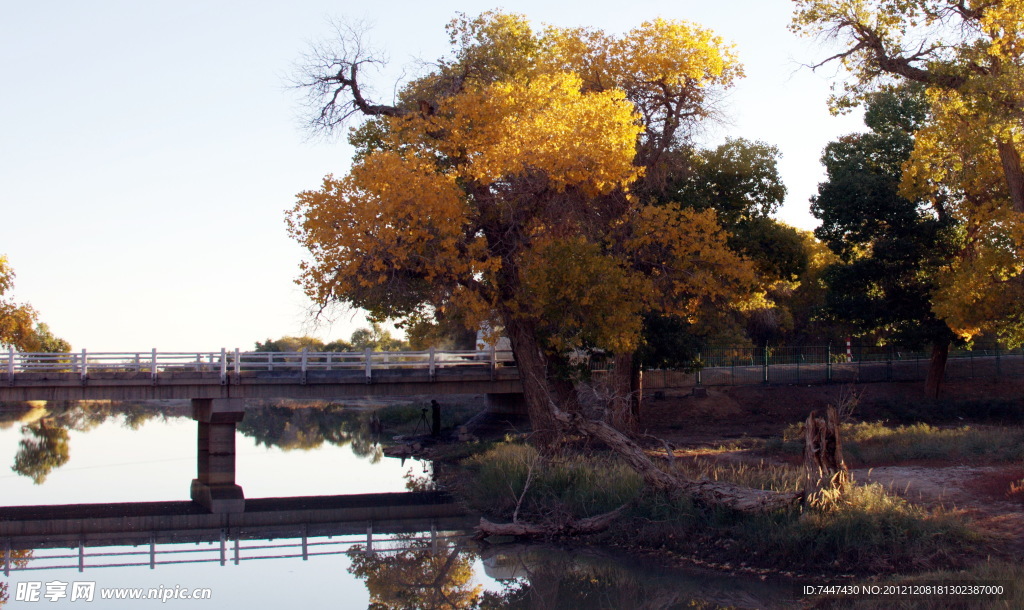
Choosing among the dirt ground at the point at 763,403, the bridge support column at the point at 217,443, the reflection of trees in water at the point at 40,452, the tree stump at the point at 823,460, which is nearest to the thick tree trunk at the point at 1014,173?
the dirt ground at the point at 763,403

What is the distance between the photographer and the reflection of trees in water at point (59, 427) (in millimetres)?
34156

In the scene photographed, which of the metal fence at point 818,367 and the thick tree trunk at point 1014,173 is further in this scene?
the metal fence at point 818,367

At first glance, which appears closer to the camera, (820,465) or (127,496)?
(820,465)

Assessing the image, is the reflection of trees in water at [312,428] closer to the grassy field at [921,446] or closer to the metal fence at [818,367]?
the metal fence at [818,367]

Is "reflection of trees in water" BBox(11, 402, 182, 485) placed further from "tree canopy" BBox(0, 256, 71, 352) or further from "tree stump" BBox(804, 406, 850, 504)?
"tree stump" BBox(804, 406, 850, 504)

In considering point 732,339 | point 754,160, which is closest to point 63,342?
point 732,339

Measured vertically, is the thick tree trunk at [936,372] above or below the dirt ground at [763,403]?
above

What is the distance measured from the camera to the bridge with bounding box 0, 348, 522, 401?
29641mm

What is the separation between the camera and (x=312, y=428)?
50.6 m

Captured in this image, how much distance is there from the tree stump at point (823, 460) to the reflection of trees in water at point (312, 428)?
21.9 metres

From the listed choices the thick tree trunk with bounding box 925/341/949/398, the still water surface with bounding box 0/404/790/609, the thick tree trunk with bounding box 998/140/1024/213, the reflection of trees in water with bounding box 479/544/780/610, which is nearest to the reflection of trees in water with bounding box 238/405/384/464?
the still water surface with bounding box 0/404/790/609

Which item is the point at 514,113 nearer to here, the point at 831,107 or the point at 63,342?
the point at 831,107

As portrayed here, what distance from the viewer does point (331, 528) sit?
70.7 feet

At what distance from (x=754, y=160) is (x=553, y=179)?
11.1 m
